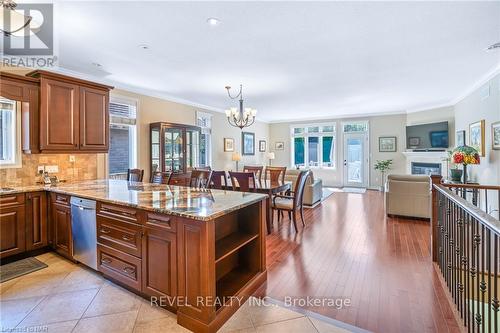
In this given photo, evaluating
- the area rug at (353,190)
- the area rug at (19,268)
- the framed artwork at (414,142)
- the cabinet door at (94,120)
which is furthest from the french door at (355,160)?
the area rug at (19,268)

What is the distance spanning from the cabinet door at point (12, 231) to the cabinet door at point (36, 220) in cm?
6

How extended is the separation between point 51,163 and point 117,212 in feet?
7.26

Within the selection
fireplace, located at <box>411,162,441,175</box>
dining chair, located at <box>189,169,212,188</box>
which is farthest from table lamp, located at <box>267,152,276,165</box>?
dining chair, located at <box>189,169,212,188</box>

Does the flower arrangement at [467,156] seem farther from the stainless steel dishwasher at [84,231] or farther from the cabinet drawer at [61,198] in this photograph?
the cabinet drawer at [61,198]

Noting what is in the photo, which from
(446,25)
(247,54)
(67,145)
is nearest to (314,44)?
(247,54)

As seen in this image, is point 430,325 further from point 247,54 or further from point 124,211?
point 247,54

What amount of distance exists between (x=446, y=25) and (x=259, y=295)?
11.1 ft

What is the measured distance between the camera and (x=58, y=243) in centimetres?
314

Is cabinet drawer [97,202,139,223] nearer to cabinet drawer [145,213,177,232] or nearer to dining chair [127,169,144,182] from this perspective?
cabinet drawer [145,213,177,232]

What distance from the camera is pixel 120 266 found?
240cm

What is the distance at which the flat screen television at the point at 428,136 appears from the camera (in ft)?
23.5

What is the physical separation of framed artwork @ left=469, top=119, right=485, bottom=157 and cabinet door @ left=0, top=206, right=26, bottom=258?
7407 mm

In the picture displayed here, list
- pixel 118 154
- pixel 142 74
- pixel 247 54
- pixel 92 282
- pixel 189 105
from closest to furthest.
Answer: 1. pixel 92 282
2. pixel 247 54
3. pixel 142 74
4. pixel 118 154
5. pixel 189 105

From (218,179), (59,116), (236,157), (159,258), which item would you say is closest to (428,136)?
(236,157)
